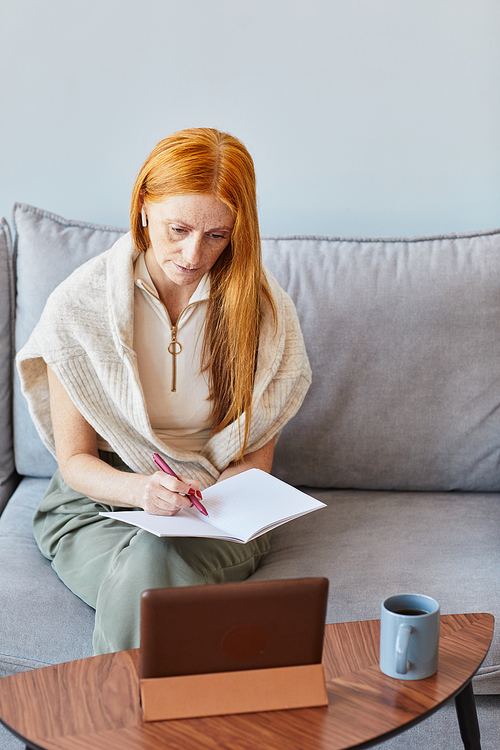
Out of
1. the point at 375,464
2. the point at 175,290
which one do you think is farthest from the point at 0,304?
the point at 375,464

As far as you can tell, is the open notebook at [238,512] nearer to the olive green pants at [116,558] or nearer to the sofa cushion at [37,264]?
the olive green pants at [116,558]

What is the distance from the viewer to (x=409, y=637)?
2.44 feet

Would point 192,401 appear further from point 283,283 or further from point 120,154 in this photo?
point 120,154

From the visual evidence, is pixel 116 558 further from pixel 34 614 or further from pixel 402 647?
pixel 402 647

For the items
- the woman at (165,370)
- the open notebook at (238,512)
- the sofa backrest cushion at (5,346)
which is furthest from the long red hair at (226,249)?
the sofa backrest cushion at (5,346)

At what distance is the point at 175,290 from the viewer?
133cm

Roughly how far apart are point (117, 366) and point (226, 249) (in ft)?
0.98

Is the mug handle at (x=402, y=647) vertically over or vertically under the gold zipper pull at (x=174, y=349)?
under

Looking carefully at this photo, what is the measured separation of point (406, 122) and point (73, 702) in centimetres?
153

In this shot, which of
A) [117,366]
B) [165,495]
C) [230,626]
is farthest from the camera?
[117,366]

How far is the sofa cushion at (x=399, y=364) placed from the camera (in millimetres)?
1563

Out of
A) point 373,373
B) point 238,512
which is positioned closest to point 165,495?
point 238,512

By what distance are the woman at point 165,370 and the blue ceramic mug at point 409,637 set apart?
Result: 1.29ft

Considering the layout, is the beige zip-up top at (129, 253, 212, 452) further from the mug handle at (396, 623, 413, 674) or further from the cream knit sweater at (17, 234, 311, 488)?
the mug handle at (396, 623, 413, 674)
